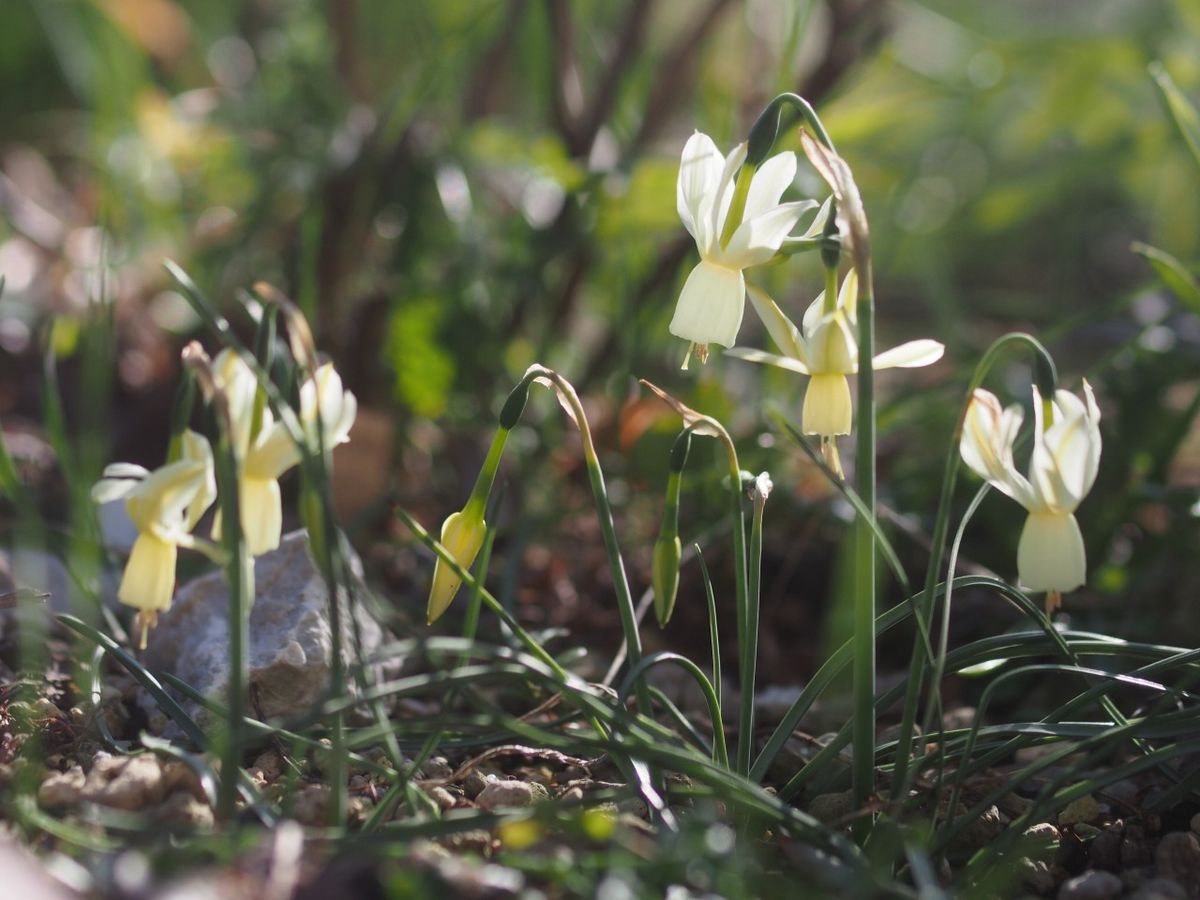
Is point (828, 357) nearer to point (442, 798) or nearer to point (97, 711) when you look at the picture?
point (442, 798)

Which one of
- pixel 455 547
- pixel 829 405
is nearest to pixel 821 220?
pixel 829 405

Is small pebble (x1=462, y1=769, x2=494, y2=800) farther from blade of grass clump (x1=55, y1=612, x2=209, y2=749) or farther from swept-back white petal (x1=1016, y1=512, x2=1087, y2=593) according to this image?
swept-back white petal (x1=1016, y1=512, x2=1087, y2=593)

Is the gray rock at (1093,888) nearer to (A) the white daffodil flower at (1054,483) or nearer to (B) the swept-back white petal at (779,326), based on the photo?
(A) the white daffodil flower at (1054,483)

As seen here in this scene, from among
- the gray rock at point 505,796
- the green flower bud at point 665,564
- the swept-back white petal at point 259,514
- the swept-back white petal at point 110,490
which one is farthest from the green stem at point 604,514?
the swept-back white petal at point 110,490

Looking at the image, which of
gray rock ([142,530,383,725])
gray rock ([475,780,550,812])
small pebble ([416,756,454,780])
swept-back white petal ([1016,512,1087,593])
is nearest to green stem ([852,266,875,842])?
swept-back white petal ([1016,512,1087,593])

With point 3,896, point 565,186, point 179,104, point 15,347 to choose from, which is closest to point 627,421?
point 565,186

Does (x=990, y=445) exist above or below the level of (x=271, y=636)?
above

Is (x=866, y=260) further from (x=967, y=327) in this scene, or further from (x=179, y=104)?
(x=179, y=104)
